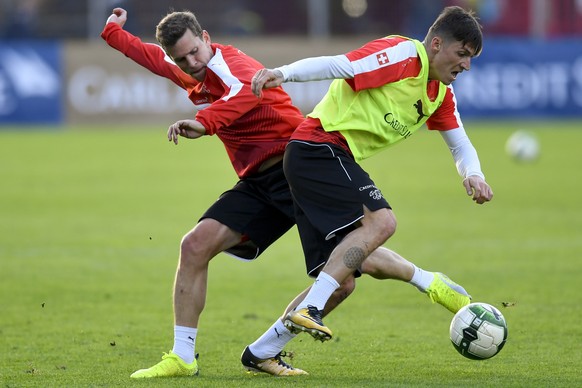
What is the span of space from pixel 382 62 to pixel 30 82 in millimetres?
21229

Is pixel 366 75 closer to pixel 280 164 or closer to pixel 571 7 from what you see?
pixel 280 164

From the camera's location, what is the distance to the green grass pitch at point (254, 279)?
272 inches

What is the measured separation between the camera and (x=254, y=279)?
1094 cm

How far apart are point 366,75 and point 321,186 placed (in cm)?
68

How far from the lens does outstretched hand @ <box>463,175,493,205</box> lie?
659cm

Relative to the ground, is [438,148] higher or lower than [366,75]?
lower

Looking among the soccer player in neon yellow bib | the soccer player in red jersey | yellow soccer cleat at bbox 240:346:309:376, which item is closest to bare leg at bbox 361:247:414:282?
the soccer player in red jersey

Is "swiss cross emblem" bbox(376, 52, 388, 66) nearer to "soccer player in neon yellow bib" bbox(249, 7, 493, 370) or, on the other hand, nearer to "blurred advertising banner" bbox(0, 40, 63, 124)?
"soccer player in neon yellow bib" bbox(249, 7, 493, 370)

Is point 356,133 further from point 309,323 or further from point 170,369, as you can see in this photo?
point 170,369

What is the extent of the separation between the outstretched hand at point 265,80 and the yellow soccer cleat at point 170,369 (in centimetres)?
171

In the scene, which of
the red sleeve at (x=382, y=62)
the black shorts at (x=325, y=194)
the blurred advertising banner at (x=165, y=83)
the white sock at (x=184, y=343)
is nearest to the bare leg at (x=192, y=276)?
the white sock at (x=184, y=343)

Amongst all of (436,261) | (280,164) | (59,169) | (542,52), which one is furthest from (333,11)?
(280,164)

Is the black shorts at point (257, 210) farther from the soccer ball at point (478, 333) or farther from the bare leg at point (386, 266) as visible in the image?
the soccer ball at point (478, 333)

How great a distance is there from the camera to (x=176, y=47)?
656cm
